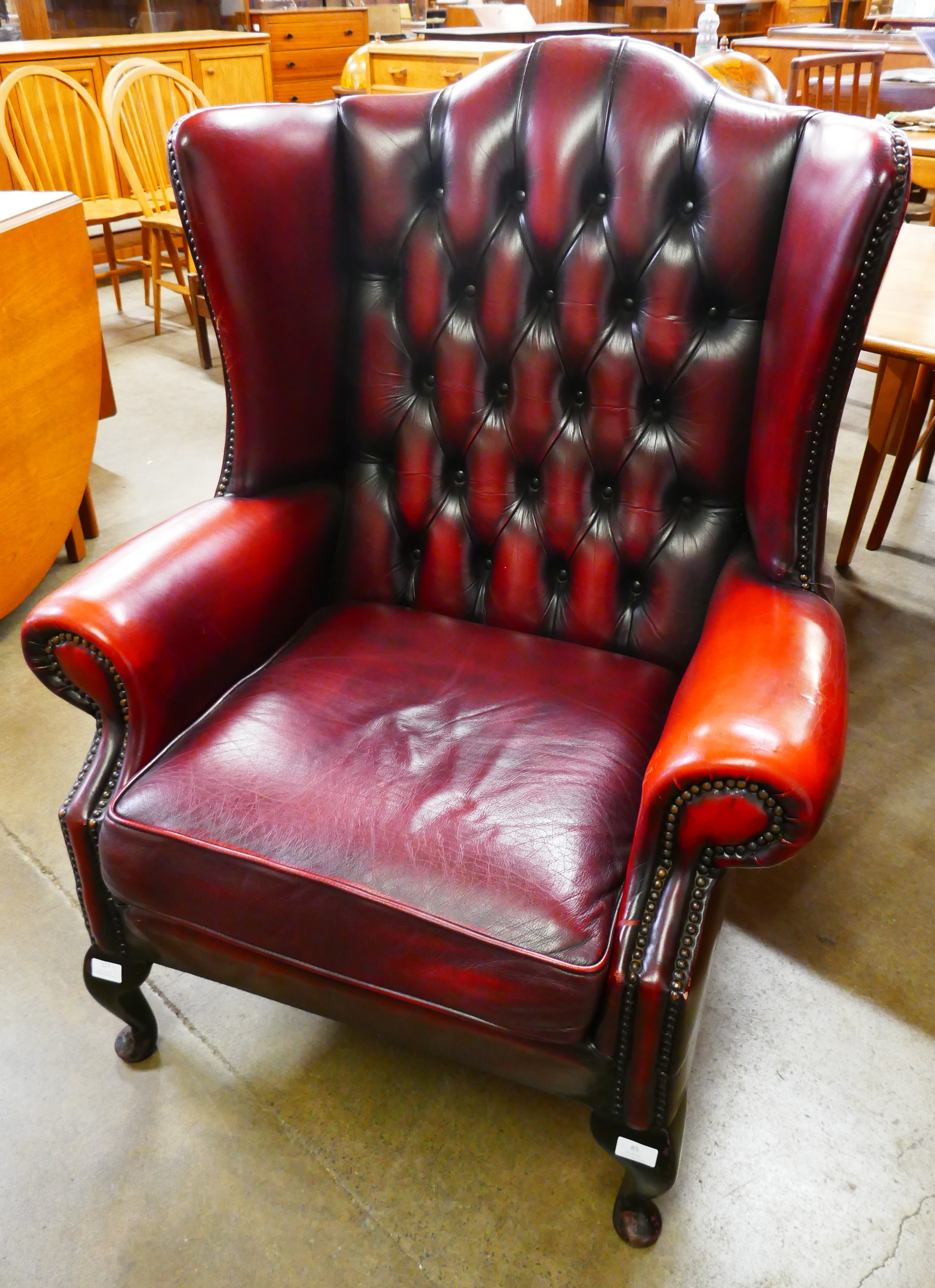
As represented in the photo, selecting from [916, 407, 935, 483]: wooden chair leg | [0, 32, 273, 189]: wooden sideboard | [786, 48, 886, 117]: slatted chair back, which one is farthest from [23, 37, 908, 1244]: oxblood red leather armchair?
[0, 32, 273, 189]: wooden sideboard

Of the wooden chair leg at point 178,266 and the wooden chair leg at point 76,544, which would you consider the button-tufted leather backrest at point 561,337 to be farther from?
the wooden chair leg at point 178,266

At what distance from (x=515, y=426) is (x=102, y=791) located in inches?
29.5

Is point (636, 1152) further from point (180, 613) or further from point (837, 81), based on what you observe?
point (837, 81)

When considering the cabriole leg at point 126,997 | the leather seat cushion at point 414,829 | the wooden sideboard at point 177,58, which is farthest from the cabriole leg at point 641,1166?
the wooden sideboard at point 177,58

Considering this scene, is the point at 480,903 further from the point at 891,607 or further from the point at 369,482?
the point at 891,607

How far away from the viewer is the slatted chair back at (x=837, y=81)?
3342 mm

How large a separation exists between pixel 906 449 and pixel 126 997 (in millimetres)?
1985

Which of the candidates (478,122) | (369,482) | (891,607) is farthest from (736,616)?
(891,607)

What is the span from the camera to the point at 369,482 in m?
1.55

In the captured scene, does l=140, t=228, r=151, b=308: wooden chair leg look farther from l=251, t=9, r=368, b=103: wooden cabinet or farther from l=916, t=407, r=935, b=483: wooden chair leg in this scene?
l=916, t=407, r=935, b=483: wooden chair leg

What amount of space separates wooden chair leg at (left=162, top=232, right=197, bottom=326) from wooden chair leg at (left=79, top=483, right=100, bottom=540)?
4.46 ft

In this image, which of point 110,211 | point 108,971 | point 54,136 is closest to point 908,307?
point 108,971

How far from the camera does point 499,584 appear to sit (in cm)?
149

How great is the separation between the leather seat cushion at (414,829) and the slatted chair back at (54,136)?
11.5ft
